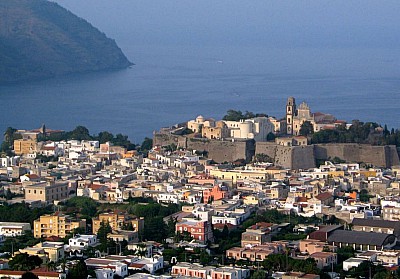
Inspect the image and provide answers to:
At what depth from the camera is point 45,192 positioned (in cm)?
2228

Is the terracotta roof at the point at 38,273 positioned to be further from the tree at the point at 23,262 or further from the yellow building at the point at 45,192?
the yellow building at the point at 45,192

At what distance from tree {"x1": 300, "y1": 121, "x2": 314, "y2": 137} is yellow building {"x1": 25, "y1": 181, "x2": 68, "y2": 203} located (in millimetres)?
5845

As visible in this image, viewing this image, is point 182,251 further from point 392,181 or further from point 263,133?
point 263,133

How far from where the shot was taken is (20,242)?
62.4 ft

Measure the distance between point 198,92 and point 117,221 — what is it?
26552 millimetres

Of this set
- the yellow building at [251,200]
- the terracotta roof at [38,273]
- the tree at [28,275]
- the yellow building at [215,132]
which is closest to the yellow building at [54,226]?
the terracotta roof at [38,273]

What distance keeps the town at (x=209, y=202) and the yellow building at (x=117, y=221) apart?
0.07 ft

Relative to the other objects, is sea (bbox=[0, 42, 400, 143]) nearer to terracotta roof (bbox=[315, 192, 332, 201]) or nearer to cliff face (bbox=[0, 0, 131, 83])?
cliff face (bbox=[0, 0, 131, 83])

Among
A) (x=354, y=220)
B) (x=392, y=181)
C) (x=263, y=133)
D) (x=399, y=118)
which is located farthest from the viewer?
(x=399, y=118)

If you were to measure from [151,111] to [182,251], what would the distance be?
69.3 feet

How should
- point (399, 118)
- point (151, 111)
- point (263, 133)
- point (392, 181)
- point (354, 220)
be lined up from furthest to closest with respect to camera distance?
point (151, 111) → point (399, 118) → point (263, 133) → point (392, 181) → point (354, 220)

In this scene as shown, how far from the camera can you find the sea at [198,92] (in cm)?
3745

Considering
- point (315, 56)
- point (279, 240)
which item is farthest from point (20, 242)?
point (315, 56)

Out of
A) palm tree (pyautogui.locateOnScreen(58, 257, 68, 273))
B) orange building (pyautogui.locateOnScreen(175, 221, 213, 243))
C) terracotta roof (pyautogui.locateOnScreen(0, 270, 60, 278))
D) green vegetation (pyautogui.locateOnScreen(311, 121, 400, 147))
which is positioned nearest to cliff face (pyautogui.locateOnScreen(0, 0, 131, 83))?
green vegetation (pyautogui.locateOnScreen(311, 121, 400, 147))
